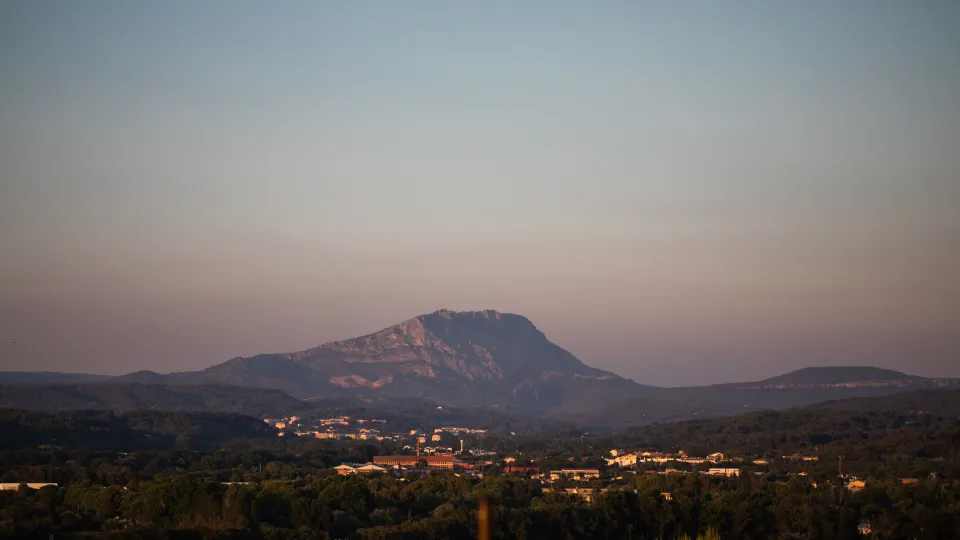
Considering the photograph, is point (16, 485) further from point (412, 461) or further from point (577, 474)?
point (412, 461)

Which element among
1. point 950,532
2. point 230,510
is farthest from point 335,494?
point 950,532

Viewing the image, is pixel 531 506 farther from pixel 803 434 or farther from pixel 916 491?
pixel 803 434

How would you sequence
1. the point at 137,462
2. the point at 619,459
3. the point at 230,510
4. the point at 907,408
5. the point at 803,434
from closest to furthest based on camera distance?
the point at 230,510 < the point at 137,462 < the point at 619,459 < the point at 803,434 < the point at 907,408

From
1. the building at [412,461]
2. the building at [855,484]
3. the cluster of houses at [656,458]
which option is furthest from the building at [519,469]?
the building at [855,484]

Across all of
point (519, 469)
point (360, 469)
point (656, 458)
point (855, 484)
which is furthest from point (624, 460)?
point (855, 484)

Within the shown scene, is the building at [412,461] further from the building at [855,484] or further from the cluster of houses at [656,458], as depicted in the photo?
the building at [855,484]

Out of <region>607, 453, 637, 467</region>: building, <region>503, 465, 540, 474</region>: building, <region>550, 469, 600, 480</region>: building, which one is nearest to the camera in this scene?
<region>550, 469, 600, 480</region>: building

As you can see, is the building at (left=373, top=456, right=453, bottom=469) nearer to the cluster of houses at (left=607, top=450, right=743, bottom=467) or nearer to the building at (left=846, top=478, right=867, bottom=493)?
the cluster of houses at (left=607, top=450, right=743, bottom=467)

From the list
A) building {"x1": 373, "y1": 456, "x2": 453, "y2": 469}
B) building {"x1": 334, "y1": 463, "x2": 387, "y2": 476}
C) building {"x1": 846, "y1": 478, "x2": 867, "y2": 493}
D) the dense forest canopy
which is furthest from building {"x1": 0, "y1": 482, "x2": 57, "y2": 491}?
building {"x1": 846, "y1": 478, "x2": 867, "y2": 493}

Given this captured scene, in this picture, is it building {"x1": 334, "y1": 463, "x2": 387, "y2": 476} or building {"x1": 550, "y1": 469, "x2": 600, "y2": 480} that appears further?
building {"x1": 334, "y1": 463, "x2": 387, "y2": 476}
